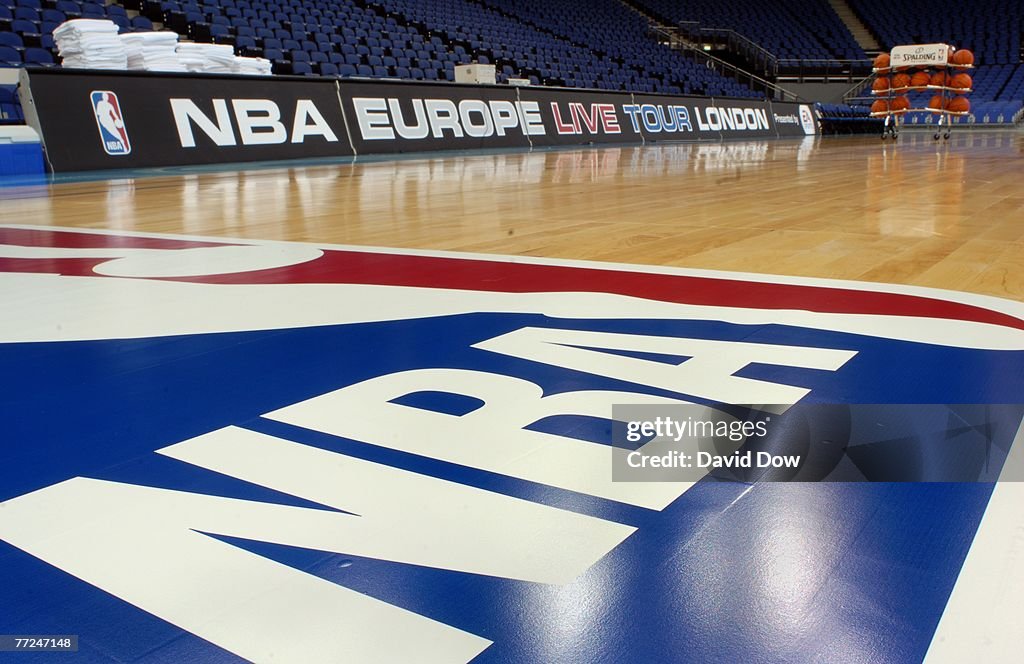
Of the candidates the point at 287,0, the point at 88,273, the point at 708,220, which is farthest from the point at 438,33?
the point at 88,273

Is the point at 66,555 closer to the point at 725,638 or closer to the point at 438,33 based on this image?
the point at 725,638

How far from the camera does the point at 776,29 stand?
30.0 m

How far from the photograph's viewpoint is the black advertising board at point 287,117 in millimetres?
7172

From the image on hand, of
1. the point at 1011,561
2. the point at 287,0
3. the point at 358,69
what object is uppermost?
the point at 287,0

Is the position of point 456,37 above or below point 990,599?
above

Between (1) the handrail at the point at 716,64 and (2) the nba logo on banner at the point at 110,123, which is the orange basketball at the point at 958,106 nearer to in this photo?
(1) the handrail at the point at 716,64

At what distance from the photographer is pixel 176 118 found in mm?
7781

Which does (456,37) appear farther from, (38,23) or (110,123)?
(110,123)

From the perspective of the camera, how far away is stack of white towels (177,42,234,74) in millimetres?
8398

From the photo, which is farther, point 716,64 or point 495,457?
point 716,64

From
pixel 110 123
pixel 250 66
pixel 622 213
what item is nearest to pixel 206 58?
pixel 250 66

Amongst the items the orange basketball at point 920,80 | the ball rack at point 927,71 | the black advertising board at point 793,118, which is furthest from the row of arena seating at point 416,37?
the orange basketball at point 920,80

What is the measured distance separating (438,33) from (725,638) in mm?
16101

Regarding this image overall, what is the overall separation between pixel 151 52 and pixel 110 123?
1102 mm
